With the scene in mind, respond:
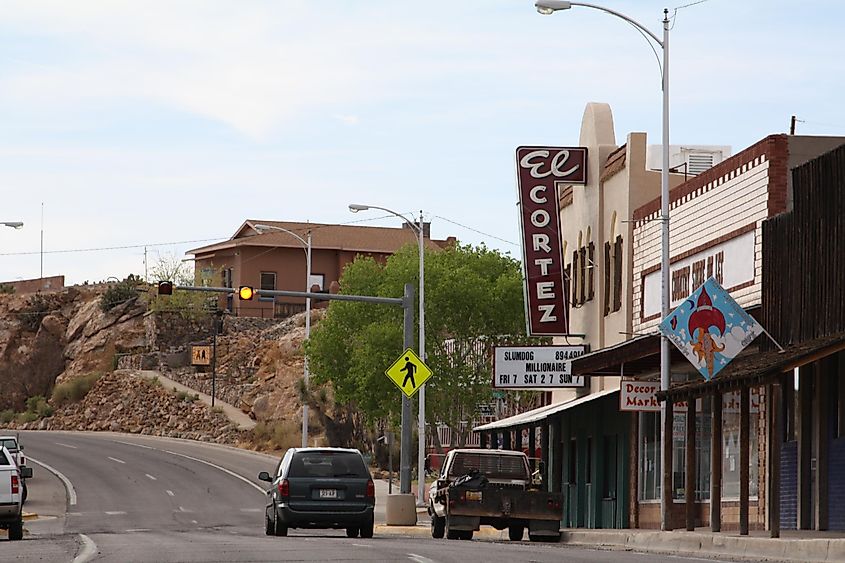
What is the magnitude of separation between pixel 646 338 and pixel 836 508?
20.9ft

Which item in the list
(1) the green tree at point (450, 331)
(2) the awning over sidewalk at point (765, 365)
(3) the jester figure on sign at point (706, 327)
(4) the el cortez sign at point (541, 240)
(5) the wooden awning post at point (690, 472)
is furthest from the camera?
(1) the green tree at point (450, 331)

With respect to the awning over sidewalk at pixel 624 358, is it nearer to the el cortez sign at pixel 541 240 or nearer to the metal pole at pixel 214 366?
the el cortez sign at pixel 541 240

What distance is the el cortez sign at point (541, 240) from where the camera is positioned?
36531mm

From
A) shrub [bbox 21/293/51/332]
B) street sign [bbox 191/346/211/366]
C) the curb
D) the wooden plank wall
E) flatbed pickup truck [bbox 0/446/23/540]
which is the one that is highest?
shrub [bbox 21/293/51/332]

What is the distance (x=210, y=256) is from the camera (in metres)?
Result: 104

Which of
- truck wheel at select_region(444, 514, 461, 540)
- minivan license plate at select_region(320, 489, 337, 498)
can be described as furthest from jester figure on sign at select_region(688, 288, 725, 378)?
minivan license plate at select_region(320, 489, 337, 498)

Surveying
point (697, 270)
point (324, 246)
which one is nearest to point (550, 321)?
point (697, 270)

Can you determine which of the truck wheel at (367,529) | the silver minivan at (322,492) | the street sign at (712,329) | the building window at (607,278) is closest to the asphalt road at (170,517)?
the truck wheel at (367,529)

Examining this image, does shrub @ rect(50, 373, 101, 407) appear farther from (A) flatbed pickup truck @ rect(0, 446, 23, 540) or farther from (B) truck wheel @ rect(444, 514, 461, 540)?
(A) flatbed pickup truck @ rect(0, 446, 23, 540)

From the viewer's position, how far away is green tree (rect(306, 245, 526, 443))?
5688cm

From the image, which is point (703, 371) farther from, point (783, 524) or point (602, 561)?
point (602, 561)

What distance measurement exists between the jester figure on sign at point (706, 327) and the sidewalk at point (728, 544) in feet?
9.50

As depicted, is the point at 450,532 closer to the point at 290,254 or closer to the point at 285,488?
the point at 285,488

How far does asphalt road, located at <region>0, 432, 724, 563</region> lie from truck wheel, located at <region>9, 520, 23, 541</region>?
29.8 inches
